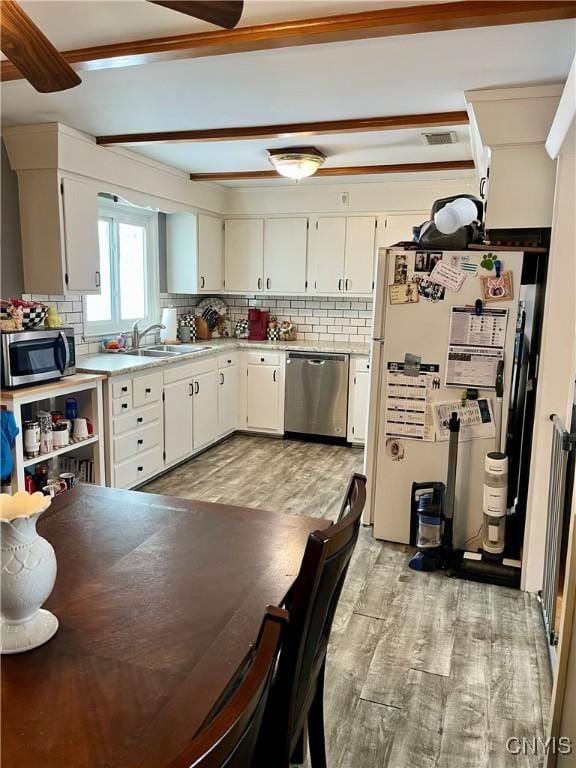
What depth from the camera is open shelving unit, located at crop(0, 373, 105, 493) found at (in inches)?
115

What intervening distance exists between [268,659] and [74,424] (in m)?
2.98

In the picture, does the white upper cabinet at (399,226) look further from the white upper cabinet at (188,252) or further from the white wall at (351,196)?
the white upper cabinet at (188,252)

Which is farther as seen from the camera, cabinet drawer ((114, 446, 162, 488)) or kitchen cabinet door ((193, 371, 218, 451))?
kitchen cabinet door ((193, 371, 218, 451))

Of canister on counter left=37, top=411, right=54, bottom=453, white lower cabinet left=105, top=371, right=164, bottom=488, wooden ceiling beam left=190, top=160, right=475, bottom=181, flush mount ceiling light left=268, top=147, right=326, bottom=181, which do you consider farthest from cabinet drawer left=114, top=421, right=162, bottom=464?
wooden ceiling beam left=190, top=160, right=475, bottom=181

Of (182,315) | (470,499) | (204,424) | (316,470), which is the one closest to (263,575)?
(470,499)

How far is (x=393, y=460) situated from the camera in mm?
3225

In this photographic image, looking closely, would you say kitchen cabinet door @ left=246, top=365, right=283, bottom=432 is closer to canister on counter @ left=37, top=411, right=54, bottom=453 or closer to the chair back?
canister on counter @ left=37, top=411, right=54, bottom=453

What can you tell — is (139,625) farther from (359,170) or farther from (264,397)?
(264,397)

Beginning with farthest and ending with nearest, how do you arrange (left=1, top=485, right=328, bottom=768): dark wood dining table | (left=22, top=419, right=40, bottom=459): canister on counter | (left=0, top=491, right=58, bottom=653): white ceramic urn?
1. (left=22, top=419, right=40, bottom=459): canister on counter
2. (left=0, top=491, right=58, bottom=653): white ceramic urn
3. (left=1, top=485, right=328, bottom=768): dark wood dining table

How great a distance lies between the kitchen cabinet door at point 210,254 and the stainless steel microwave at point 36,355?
208 cm

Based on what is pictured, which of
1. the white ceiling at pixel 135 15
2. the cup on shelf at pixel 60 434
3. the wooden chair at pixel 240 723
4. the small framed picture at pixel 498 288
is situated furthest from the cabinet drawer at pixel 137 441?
the wooden chair at pixel 240 723

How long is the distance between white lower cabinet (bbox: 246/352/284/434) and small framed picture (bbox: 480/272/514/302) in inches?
102

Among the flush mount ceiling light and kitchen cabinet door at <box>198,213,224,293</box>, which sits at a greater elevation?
the flush mount ceiling light

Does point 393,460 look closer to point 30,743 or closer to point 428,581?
point 428,581
